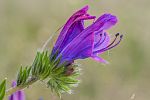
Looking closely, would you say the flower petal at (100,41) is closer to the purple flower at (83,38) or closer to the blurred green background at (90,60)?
the purple flower at (83,38)

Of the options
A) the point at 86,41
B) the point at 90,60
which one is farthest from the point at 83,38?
the point at 90,60

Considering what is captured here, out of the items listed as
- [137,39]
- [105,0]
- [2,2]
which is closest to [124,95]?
[137,39]

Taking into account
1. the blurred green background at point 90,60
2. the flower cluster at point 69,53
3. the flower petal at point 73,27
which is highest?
the blurred green background at point 90,60

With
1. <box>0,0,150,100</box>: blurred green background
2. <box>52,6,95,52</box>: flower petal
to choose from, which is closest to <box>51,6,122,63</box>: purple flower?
<box>52,6,95,52</box>: flower petal

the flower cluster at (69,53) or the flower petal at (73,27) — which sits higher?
the flower petal at (73,27)

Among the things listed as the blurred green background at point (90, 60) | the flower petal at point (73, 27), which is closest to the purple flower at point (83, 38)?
the flower petal at point (73, 27)

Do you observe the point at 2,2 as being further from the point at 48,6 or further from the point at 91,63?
the point at 91,63
